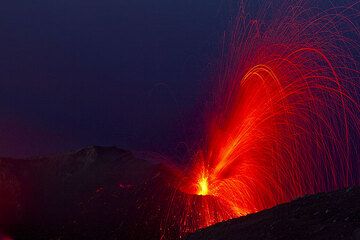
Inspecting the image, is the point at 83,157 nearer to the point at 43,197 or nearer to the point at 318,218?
the point at 43,197

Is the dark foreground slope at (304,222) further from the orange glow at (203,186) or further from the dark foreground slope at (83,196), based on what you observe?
the orange glow at (203,186)

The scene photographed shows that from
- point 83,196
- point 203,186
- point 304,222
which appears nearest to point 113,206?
point 83,196

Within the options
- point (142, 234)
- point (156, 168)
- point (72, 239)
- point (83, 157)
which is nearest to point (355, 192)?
point (142, 234)

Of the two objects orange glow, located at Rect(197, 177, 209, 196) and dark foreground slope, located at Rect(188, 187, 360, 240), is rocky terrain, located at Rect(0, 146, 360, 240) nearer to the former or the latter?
dark foreground slope, located at Rect(188, 187, 360, 240)

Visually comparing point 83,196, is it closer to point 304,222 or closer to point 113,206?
point 113,206

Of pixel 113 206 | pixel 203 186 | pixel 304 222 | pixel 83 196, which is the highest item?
pixel 83 196

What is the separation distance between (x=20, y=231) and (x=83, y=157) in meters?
33.8

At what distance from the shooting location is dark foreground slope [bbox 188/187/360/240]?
15375mm

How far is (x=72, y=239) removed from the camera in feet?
153

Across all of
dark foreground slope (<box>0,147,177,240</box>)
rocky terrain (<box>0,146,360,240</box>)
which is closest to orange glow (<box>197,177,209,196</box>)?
rocky terrain (<box>0,146,360,240</box>)

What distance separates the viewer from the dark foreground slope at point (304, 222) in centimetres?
1538

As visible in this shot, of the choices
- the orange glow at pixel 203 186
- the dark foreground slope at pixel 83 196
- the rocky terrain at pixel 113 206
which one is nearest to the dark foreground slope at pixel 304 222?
the rocky terrain at pixel 113 206

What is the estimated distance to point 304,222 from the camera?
55.8ft

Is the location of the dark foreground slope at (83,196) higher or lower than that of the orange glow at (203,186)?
higher
